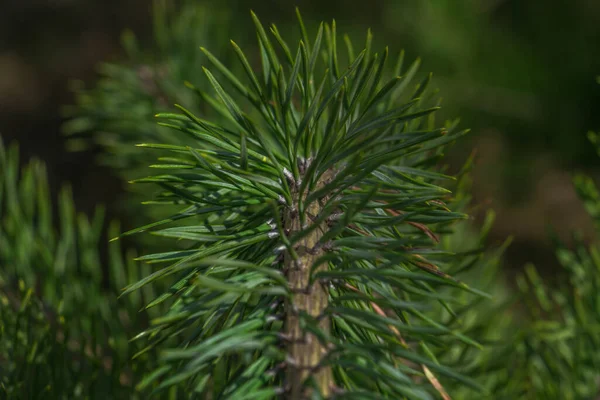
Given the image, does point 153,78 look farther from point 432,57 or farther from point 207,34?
point 432,57

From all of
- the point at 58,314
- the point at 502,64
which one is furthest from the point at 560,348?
the point at 502,64

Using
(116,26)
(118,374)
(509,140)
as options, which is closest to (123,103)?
(118,374)

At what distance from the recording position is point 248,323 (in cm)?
31

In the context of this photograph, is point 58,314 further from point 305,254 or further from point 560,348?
point 560,348

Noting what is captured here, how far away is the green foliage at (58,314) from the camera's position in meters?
0.45

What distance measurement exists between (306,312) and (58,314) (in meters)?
0.26

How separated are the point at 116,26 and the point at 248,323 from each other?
163 cm

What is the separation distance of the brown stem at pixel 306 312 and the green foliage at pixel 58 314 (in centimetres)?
18

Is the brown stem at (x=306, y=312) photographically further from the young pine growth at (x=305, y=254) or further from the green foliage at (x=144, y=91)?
the green foliage at (x=144, y=91)

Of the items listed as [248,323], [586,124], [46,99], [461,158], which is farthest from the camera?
[46,99]

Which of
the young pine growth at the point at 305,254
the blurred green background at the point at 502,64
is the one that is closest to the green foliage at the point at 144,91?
the blurred green background at the point at 502,64

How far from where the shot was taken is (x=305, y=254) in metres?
0.34

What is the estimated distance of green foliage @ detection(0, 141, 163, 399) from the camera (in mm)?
450

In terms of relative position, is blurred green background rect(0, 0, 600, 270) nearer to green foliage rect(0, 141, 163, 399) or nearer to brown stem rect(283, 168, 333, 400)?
green foliage rect(0, 141, 163, 399)
